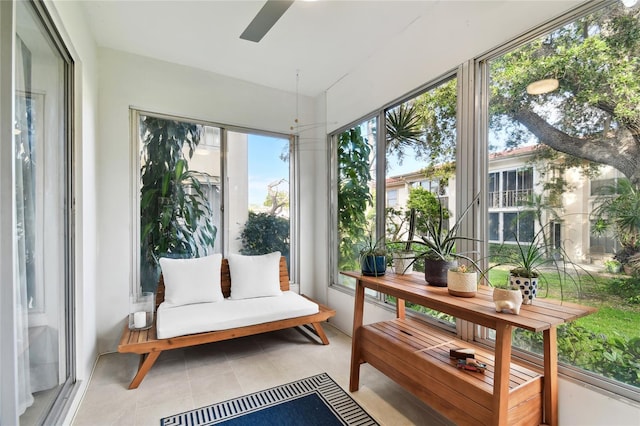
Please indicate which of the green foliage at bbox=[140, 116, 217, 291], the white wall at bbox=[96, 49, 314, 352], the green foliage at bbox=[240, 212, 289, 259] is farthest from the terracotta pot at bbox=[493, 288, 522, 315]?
the white wall at bbox=[96, 49, 314, 352]

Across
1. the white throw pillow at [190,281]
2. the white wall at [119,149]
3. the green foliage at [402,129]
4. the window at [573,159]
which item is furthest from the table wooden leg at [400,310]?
the white wall at [119,149]

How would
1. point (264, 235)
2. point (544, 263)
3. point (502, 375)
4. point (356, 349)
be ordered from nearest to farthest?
point (502, 375) < point (544, 263) < point (356, 349) < point (264, 235)

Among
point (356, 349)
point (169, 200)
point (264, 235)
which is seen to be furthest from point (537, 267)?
point (169, 200)

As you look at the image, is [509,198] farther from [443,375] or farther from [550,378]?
[443,375]

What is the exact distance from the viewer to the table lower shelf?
54.4 inches

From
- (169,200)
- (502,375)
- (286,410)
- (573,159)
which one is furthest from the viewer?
(169,200)

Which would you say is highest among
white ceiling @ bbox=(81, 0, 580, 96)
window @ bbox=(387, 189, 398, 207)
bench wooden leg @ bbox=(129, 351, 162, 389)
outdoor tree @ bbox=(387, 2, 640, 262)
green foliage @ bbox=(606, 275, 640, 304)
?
white ceiling @ bbox=(81, 0, 580, 96)

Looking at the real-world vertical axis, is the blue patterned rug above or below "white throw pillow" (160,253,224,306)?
below

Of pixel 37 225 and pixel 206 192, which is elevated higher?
pixel 206 192

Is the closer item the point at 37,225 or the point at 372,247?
the point at 37,225

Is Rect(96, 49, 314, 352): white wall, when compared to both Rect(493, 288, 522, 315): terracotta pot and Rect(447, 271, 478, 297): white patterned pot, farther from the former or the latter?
Rect(493, 288, 522, 315): terracotta pot

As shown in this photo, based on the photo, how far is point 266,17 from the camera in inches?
74.0

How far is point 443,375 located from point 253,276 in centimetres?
207

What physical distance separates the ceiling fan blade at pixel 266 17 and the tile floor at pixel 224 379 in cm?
251
